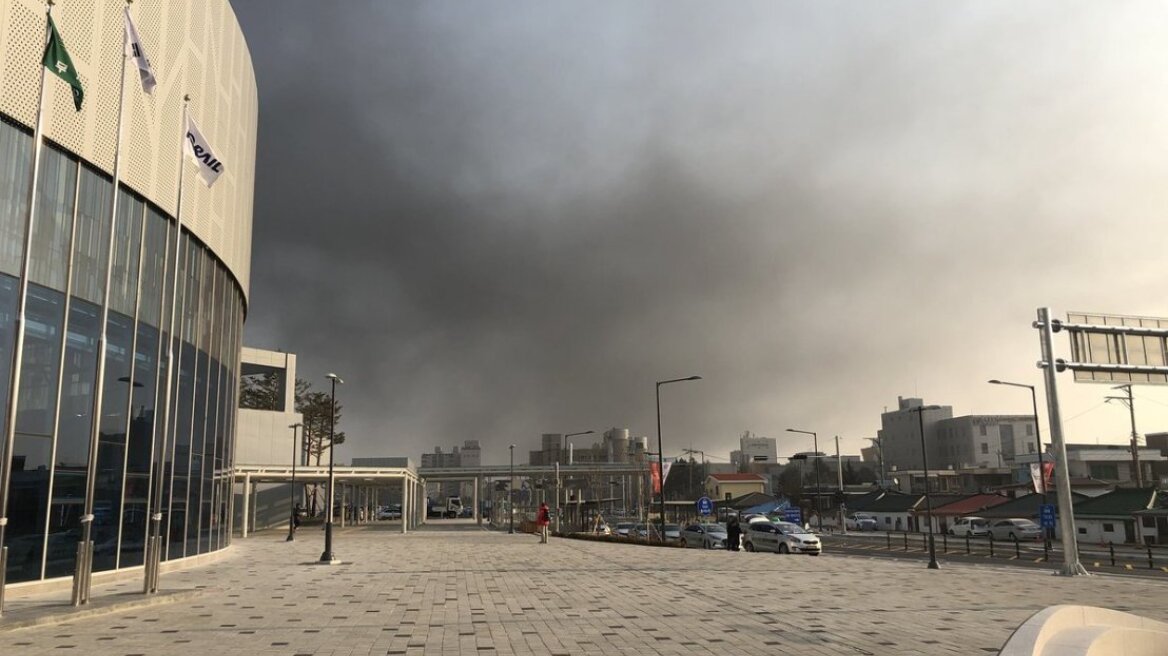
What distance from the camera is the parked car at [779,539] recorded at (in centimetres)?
4019

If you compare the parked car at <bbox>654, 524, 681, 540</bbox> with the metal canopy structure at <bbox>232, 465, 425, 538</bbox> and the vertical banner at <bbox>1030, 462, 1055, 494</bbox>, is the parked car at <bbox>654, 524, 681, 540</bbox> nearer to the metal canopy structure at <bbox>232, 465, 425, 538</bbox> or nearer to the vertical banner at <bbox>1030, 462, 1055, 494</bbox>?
the metal canopy structure at <bbox>232, 465, 425, 538</bbox>

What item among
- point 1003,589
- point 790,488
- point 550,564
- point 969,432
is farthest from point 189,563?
point 969,432

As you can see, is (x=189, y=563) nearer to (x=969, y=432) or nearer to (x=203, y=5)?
(x=203, y=5)

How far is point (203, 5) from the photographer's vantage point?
27703 millimetres

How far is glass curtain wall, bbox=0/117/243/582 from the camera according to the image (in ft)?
61.7

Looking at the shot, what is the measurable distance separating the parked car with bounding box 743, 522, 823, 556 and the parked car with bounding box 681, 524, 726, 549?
384 cm

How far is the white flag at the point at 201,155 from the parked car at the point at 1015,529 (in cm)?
5585

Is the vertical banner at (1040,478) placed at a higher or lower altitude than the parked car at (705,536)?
higher

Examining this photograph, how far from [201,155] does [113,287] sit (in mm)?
4585

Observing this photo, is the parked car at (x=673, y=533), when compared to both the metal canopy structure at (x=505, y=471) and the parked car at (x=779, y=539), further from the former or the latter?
the metal canopy structure at (x=505, y=471)

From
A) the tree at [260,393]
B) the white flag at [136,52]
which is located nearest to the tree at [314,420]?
the tree at [260,393]

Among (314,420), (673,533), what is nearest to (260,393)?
(314,420)

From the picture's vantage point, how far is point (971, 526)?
6494 centimetres

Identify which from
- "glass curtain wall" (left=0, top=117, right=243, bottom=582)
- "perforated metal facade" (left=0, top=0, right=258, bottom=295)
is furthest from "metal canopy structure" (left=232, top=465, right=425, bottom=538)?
"glass curtain wall" (left=0, top=117, right=243, bottom=582)
